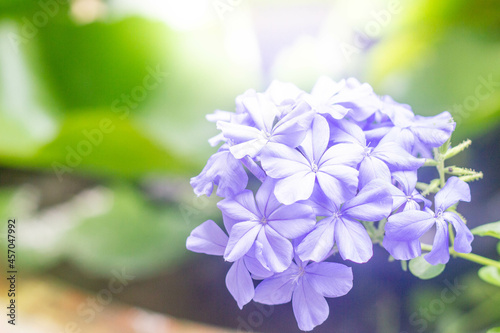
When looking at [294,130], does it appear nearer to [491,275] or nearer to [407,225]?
[407,225]

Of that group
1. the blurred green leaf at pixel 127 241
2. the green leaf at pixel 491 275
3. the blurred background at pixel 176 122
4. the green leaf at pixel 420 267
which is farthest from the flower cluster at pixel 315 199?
the blurred green leaf at pixel 127 241

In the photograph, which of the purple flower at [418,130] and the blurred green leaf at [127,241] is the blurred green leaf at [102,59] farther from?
the purple flower at [418,130]

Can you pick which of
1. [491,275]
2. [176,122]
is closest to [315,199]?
[491,275]

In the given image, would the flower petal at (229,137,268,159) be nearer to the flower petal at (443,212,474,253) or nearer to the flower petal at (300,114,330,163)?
the flower petal at (300,114,330,163)

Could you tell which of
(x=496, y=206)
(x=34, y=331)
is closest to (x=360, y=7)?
(x=496, y=206)

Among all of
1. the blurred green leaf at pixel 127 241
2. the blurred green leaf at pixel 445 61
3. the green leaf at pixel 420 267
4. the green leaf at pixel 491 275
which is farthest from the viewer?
the blurred green leaf at pixel 127 241

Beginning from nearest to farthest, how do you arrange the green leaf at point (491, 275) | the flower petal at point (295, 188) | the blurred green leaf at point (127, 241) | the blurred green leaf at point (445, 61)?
the flower petal at point (295, 188)
the green leaf at point (491, 275)
the blurred green leaf at point (445, 61)
the blurred green leaf at point (127, 241)
